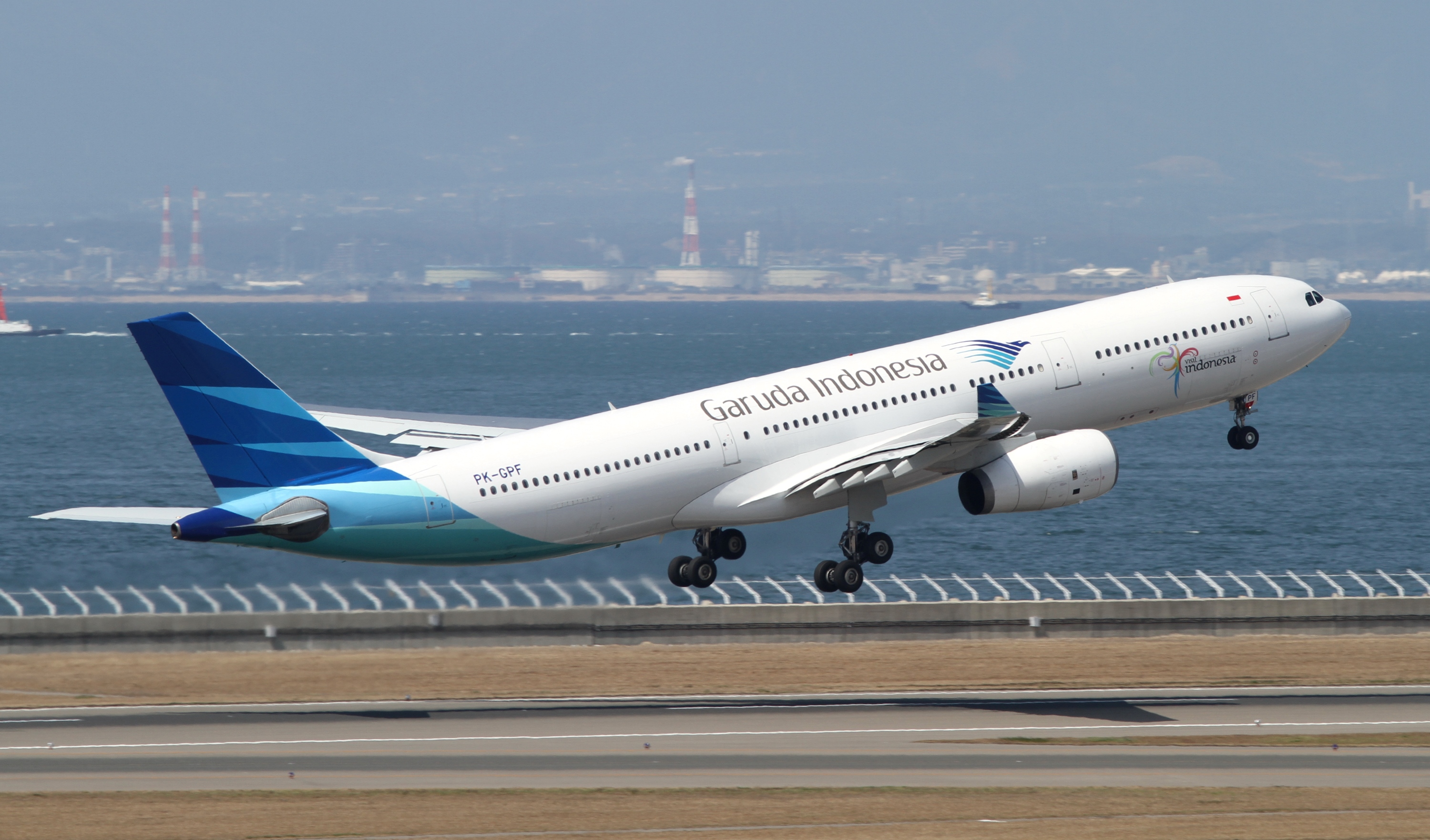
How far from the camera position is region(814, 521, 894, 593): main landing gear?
52.7 m

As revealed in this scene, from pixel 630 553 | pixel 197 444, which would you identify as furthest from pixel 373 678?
pixel 197 444

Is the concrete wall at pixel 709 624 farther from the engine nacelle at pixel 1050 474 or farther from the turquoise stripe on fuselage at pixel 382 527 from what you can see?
the turquoise stripe on fuselage at pixel 382 527

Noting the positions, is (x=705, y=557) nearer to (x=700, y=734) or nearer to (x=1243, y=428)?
(x=700, y=734)

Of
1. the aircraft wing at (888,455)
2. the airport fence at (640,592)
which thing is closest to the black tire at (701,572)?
the aircraft wing at (888,455)

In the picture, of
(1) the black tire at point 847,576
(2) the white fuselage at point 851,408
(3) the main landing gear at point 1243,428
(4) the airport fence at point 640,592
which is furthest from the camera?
(4) the airport fence at point 640,592

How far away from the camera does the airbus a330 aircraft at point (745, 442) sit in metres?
45.9

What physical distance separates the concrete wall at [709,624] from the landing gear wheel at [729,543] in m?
16.3

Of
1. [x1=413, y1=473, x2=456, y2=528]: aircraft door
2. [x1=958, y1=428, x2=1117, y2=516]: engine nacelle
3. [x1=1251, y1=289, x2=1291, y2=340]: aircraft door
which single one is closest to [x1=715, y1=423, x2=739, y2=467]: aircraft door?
[x1=958, y1=428, x2=1117, y2=516]: engine nacelle

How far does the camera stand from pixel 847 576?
52.8 m

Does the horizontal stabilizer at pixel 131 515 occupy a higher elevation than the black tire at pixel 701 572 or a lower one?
higher

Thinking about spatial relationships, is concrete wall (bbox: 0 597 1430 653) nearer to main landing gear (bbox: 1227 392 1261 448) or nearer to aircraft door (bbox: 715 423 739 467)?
main landing gear (bbox: 1227 392 1261 448)

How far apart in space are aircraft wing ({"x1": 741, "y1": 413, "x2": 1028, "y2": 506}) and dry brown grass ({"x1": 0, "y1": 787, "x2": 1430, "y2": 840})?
901 centimetres

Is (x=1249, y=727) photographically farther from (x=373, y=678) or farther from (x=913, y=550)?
(x=913, y=550)

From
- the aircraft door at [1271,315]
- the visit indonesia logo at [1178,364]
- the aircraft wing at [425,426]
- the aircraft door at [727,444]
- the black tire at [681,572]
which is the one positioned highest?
the aircraft door at [1271,315]
